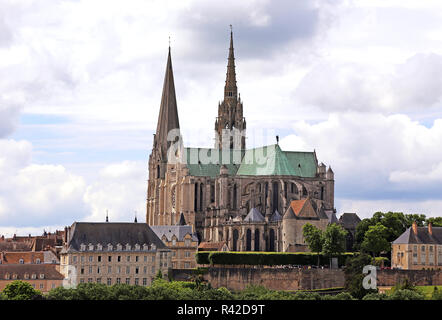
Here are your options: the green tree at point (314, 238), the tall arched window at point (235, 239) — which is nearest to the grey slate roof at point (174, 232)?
the tall arched window at point (235, 239)

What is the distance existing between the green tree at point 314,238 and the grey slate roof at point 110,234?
19565 mm

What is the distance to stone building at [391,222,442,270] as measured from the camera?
437 ft

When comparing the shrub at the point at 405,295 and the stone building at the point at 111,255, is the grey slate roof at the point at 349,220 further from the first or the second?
the shrub at the point at 405,295

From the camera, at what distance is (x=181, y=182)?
16875cm

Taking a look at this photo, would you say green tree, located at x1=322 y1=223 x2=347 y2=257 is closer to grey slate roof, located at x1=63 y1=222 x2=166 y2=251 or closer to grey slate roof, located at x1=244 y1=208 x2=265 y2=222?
grey slate roof, located at x1=244 y1=208 x2=265 y2=222

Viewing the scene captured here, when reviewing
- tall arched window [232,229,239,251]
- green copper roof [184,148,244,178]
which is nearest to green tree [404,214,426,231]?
tall arched window [232,229,239,251]

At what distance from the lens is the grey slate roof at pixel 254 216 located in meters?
152

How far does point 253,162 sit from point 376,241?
3476cm

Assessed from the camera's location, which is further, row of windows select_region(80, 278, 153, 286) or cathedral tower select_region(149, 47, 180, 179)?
cathedral tower select_region(149, 47, 180, 179)

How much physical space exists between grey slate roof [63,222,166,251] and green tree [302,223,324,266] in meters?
19.6

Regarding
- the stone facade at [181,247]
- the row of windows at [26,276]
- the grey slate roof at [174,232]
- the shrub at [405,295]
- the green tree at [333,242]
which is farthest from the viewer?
the grey slate roof at [174,232]
